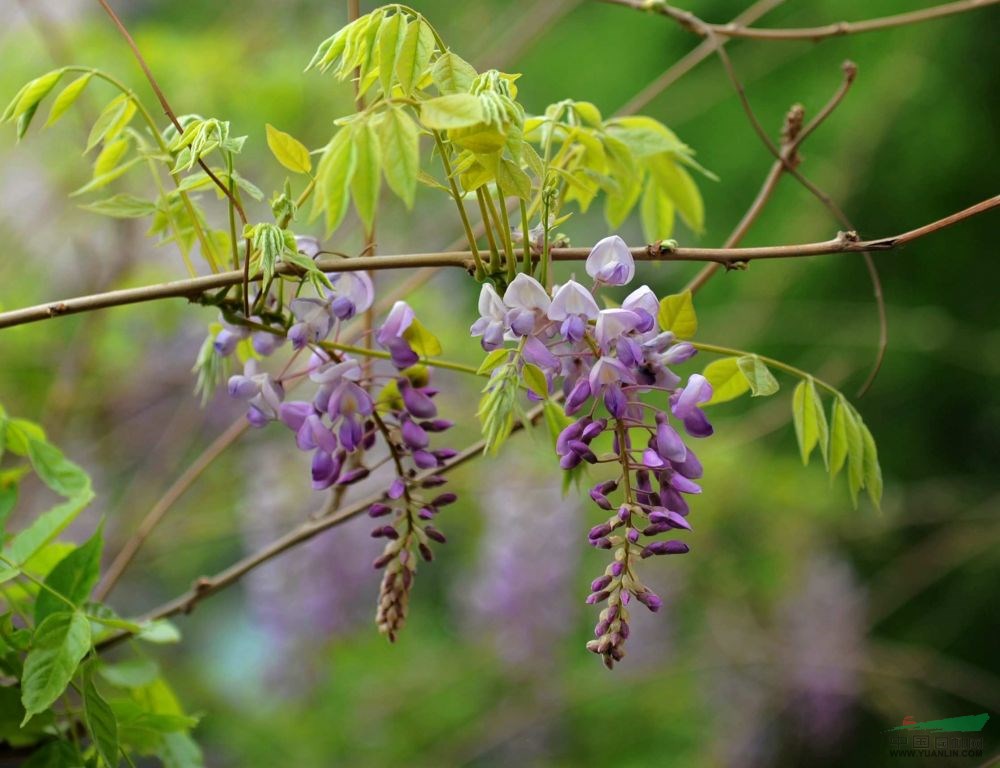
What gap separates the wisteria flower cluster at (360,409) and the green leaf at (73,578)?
138 millimetres

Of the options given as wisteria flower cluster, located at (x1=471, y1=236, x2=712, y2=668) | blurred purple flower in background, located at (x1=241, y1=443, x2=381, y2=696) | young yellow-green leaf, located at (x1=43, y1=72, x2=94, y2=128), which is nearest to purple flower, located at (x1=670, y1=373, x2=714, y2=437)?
wisteria flower cluster, located at (x1=471, y1=236, x2=712, y2=668)

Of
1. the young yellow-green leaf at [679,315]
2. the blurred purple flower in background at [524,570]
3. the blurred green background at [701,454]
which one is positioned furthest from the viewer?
the blurred purple flower in background at [524,570]

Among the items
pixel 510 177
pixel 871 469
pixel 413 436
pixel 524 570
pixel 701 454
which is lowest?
pixel 524 570

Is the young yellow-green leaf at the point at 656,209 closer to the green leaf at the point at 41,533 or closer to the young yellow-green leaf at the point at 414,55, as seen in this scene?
the young yellow-green leaf at the point at 414,55

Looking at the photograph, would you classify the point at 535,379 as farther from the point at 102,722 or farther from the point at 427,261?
the point at 102,722

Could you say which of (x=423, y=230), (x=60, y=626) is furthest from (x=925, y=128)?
(x=60, y=626)

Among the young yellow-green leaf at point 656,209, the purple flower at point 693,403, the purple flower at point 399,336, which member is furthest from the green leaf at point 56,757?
the young yellow-green leaf at point 656,209

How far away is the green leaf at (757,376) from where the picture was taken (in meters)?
0.56

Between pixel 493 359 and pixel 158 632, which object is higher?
pixel 493 359

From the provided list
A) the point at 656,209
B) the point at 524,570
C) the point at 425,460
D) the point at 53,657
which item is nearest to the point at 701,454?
the point at 524,570

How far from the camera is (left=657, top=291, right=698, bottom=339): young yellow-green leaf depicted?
22.6 inches

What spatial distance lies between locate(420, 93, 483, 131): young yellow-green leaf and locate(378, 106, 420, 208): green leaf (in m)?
0.02

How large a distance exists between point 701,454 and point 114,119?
1.43m

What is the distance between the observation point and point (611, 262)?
1.88ft
